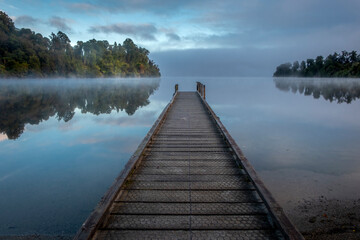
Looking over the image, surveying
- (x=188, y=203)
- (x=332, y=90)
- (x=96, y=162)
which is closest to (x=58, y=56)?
(x=332, y=90)

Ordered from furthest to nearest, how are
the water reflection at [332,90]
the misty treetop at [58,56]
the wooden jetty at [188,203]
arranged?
the misty treetop at [58,56]
the water reflection at [332,90]
the wooden jetty at [188,203]

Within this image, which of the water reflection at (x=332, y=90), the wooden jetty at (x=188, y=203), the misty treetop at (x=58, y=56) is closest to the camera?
the wooden jetty at (x=188, y=203)

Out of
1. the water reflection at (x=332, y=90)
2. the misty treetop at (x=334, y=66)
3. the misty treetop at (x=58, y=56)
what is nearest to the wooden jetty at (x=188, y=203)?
the water reflection at (x=332, y=90)

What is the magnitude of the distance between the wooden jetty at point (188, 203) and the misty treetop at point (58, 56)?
234 ft

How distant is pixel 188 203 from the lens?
136 inches

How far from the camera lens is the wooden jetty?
110 inches

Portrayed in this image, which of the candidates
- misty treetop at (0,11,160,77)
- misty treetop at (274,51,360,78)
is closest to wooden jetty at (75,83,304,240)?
misty treetop at (0,11,160,77)

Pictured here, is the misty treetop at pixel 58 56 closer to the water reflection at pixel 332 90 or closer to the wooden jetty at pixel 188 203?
the water reflection at pixel 332 90

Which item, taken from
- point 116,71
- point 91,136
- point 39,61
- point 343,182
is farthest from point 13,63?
point 343,182

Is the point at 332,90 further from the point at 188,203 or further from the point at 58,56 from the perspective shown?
the point at 58,56

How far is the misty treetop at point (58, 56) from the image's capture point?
64562mm

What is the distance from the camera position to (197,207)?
3.35 m

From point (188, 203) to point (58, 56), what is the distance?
89954mm

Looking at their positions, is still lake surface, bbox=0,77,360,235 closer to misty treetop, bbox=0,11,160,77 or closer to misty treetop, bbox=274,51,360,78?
misty treetop, bbox=0,11,160,77
